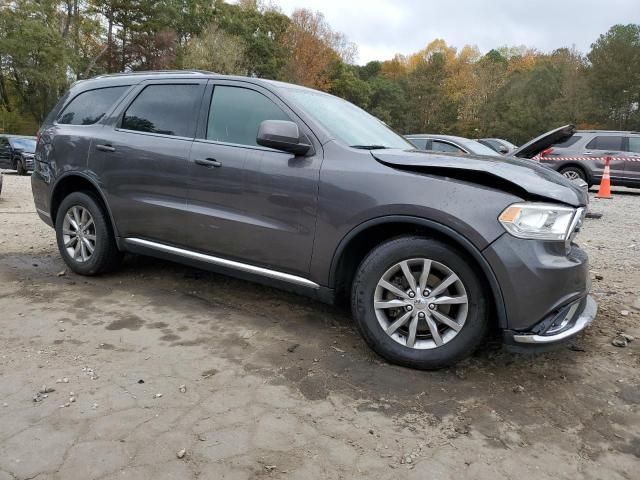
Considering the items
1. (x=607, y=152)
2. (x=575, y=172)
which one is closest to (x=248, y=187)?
(x=575, y=172)

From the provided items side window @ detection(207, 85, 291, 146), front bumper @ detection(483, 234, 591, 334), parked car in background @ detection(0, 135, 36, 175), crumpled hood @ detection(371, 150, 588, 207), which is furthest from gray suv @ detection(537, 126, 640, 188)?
parked car in background @ detection(0, 135, 36, 175)

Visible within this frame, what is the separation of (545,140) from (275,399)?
2.61 m

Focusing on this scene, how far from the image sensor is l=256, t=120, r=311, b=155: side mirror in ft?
10.8

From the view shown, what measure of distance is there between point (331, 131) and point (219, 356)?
1626 mm

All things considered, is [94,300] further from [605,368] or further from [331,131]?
[605,368]

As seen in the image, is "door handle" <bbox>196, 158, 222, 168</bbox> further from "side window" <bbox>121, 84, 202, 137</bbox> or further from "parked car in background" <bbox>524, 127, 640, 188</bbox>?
"parked car in background" <bbox>524, 127, 640, 188</bbox>

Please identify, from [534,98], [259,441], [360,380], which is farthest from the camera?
[534,98]

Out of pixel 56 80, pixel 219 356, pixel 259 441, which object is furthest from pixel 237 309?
pixel 56 80

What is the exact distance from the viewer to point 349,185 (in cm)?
321

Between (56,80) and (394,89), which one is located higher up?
(394,89)

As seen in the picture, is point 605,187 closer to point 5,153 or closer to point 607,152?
point 607,152

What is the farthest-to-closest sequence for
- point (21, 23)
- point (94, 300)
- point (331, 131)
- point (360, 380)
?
point (21, 23)
point (94, 300)
point (331, 131)
point (360, 380)

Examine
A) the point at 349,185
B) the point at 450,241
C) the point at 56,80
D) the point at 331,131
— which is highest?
the point at 56,80

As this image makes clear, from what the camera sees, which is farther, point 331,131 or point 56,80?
point 56,80
